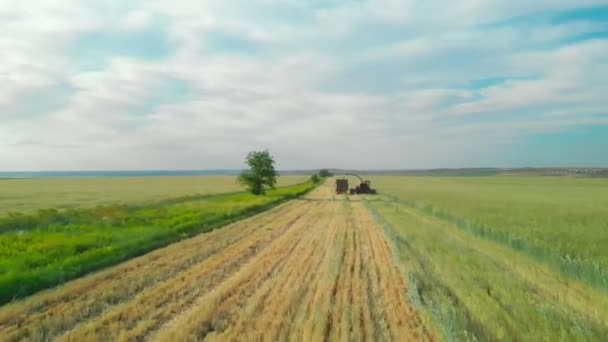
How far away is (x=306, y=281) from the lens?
29.3 ft

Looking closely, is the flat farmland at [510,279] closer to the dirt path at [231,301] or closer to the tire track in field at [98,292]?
the dirt path at [231,301]

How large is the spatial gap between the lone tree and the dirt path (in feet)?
104

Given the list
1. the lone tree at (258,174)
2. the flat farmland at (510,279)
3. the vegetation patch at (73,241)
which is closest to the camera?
the flat farmland at (510,279)

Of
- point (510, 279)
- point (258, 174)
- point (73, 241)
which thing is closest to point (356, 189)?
point (258, 174)

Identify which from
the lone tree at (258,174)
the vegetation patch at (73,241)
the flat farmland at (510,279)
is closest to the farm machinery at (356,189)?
the lone tree at (258,174)

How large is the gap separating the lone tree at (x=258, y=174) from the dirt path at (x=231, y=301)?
31.6 m

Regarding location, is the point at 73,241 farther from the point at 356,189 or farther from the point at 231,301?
the point at 356,189

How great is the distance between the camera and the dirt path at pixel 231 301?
5992mm

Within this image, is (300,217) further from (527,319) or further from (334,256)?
(527,319)

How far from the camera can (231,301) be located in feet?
24.8

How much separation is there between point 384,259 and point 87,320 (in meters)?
7.55

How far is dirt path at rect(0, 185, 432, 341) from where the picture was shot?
19.7 ft

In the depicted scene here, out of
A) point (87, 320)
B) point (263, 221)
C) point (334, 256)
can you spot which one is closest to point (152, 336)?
point (87, 320)

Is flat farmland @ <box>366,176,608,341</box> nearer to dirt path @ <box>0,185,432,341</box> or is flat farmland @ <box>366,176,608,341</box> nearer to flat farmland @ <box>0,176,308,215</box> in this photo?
dirt path @ <box>0,185,432,341</box>
